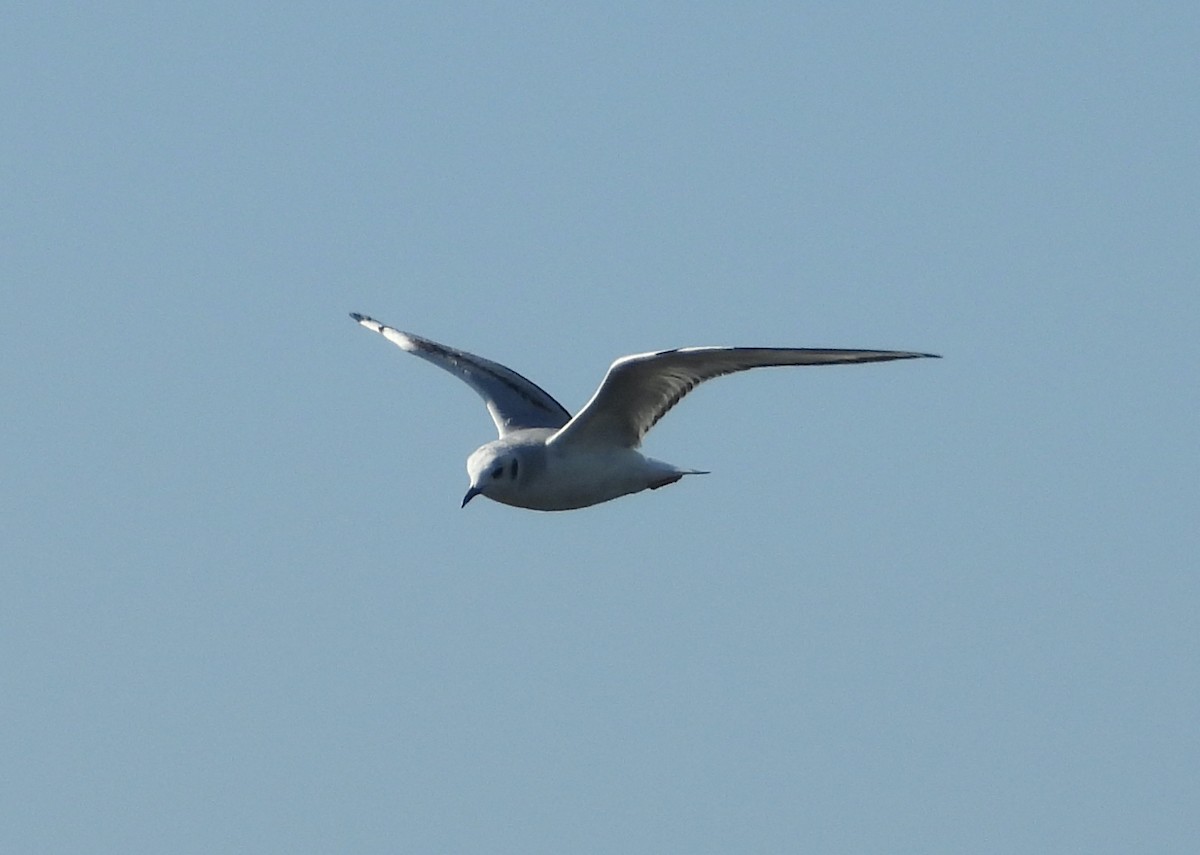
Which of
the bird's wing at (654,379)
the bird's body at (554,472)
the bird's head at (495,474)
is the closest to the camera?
the bird's wing at (654,379)

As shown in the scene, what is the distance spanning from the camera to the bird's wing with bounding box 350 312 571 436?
2767 cm

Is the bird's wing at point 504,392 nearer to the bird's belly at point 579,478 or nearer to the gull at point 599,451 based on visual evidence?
the gull at point 599,451

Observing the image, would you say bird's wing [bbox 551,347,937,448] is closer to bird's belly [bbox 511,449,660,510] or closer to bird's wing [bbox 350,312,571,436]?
bird's belly [bbox 511,449,660,510]

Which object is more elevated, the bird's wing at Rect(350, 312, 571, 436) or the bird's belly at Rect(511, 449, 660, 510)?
the bird's wing at Rect(350, 312, 571, 436)

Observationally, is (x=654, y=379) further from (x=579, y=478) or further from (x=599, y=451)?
(x=579, y=478)

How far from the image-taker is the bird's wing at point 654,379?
71.3ft

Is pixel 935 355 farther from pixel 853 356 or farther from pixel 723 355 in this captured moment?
pixel 723 355

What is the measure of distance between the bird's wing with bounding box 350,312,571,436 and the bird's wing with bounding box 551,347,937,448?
259 cm

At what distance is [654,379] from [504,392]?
494cm

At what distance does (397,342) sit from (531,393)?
4.16m

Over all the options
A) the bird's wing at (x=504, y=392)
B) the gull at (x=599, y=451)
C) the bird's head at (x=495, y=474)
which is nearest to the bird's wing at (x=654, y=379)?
the gull at (x=599, y=451)

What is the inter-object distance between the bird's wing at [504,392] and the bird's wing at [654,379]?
2.59 m

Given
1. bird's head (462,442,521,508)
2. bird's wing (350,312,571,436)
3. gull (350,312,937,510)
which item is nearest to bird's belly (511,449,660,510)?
gull (350,312,937,510)

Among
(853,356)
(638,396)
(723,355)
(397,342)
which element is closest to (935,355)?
(853,356)
